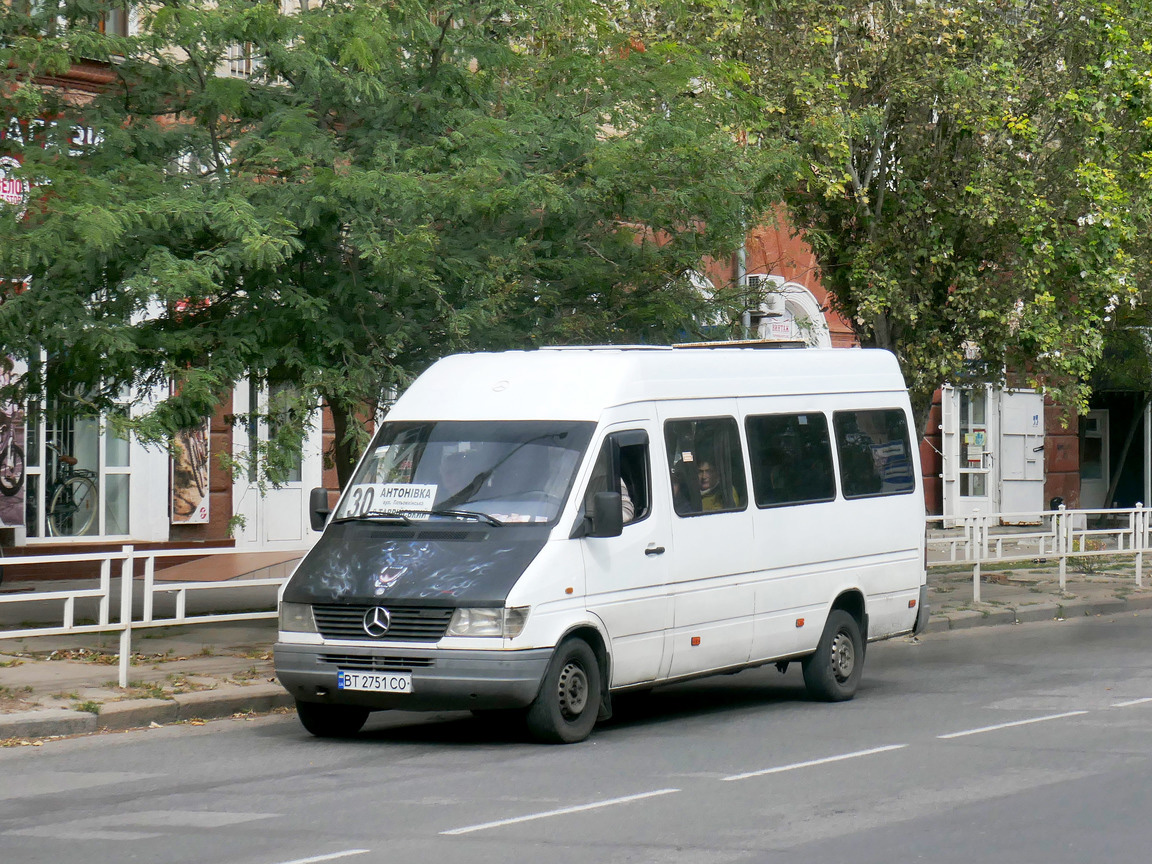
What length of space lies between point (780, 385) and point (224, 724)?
4.57 meters

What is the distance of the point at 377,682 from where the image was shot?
972 cm

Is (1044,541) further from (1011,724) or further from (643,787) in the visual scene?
(643,787)

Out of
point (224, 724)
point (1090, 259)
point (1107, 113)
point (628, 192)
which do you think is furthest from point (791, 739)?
point (1107, 113)

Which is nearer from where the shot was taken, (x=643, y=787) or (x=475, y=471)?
(x=643, y=787)

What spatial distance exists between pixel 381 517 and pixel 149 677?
3.00 metres

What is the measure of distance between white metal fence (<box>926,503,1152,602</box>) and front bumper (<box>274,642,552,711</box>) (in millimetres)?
8391

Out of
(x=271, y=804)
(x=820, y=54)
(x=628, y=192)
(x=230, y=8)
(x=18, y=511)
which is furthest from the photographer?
(x=18, y=511)

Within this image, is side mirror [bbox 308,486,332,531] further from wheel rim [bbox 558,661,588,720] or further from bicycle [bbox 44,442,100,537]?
bicycle [bbox 44,442,100,537]

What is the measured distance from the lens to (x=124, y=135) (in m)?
13.4

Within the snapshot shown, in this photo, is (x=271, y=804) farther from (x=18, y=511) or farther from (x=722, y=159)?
(x=18, y=511)

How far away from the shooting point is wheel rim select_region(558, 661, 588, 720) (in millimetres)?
9898

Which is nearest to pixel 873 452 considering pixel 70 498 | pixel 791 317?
pixel 791 317

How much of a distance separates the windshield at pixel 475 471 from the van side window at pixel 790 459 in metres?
1.74

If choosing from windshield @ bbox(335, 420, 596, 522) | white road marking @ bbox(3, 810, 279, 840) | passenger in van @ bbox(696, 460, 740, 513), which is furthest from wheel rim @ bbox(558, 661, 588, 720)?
white road marking @ bbox(3, 810, 279, 840)
